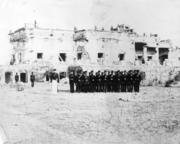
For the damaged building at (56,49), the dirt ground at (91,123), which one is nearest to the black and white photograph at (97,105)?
the dirt ground at (91,123)

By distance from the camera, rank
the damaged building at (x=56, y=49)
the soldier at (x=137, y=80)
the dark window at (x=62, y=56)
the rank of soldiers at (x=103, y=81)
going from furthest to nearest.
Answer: the dark window at (x=62, y=56) < the damaged building at (x=56, y=49) < the soldier at (x=137, y=80) < the rank of soldiers at (x=103, y=81)

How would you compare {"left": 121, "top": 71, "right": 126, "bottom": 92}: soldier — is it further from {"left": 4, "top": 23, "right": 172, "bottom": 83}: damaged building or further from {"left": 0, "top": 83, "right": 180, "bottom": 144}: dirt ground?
{"left": 4, "top": 23, "right": 172, "bottom": 83}: damaged building

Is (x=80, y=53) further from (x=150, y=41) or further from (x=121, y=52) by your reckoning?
(x=150, y=41)

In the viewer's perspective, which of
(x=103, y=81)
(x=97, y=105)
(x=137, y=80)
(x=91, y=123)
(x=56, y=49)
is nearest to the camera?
(x=91, y=123)

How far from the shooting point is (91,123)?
4.96 meters

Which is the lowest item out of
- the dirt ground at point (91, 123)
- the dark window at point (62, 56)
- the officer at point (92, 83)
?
the dirt ground at point (91, 123)

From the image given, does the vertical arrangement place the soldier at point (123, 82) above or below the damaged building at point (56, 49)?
below

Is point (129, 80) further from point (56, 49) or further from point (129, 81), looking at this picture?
point (56, 49)

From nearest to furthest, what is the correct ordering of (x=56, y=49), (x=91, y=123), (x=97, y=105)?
(x=91, y=123) → (x=97, y=105) → (x=56, y=49)

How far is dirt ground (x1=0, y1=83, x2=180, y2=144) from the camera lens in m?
4.44

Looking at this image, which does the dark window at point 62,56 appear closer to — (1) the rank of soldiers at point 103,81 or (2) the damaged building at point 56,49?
(2) the damaged building at point 56,49

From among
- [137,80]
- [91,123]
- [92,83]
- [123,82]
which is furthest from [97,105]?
[137,80]

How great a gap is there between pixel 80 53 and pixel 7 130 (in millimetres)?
9791

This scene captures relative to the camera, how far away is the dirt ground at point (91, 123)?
4441 millimetres
